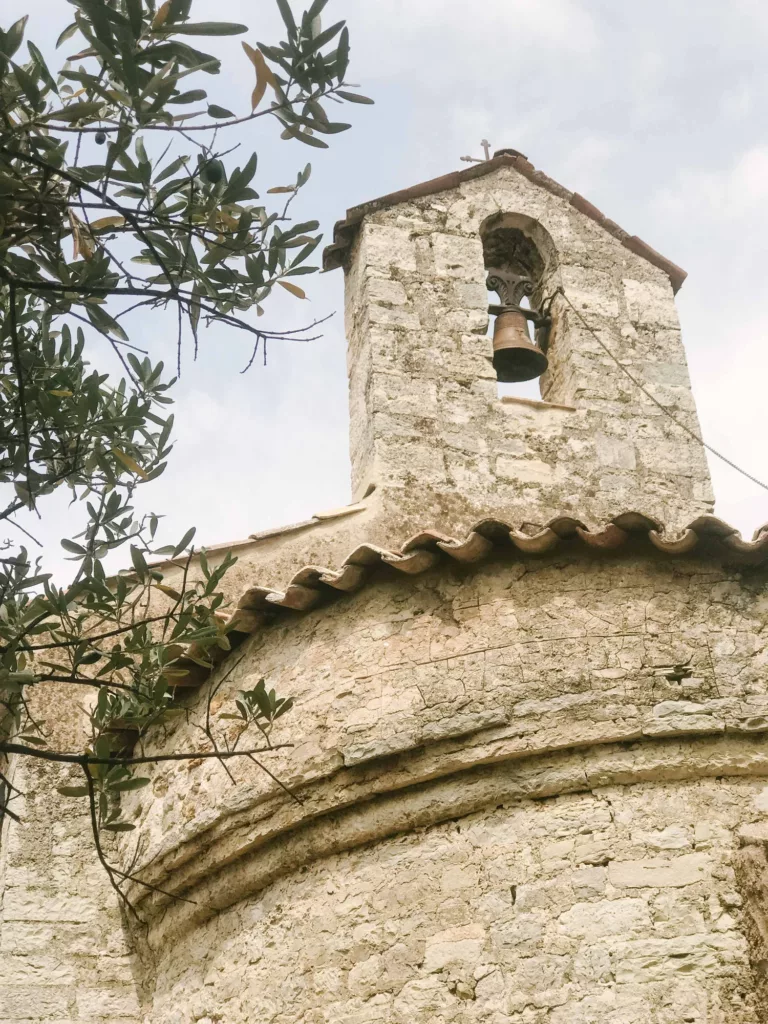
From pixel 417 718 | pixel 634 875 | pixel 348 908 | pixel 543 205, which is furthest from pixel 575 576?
pixel 543 205

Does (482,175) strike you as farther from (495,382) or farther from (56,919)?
(56,919)

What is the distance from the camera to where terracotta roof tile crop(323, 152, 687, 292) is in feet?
24.2

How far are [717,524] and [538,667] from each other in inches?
32.3

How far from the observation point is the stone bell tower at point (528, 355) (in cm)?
654

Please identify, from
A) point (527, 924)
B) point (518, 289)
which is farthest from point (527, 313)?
point (527, 924)

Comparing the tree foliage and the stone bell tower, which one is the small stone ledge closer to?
the stone bell tower

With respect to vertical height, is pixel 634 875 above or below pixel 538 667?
below

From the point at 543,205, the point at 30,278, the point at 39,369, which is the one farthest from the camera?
the point at 543,205

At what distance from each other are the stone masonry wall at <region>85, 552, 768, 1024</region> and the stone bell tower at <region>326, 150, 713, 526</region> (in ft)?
4.72

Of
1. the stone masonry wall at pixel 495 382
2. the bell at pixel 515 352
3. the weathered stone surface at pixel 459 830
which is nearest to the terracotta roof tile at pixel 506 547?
the weathered stone surface at pixel 459 830

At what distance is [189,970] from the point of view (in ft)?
16.6

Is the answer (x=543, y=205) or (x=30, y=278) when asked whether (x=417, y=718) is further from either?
(x=543, y=205)

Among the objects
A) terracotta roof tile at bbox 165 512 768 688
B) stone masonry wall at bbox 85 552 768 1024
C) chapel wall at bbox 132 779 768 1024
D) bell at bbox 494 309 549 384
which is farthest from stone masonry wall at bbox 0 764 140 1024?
bell at bbox 494 309 549 384

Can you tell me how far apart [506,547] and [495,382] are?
1.97 m
